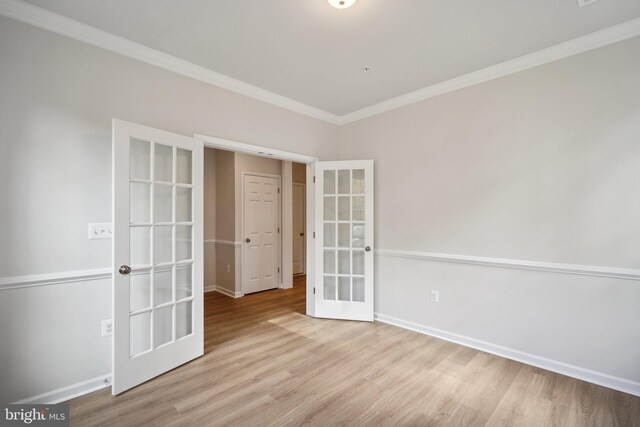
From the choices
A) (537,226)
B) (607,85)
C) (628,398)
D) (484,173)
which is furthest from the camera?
(484,173)

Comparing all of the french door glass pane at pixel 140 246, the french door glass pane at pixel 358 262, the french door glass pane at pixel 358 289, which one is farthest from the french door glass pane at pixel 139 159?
the french door glass pane at pixel 358 289

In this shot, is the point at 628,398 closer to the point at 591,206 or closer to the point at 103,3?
the point at 591,206

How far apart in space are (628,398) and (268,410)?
2.57 m

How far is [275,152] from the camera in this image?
3355 mm

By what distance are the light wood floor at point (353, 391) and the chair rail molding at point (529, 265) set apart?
2.80 feet

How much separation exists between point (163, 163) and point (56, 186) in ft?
2.32

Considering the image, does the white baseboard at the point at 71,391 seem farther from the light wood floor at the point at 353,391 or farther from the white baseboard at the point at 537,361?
the white baseboard at the point at 537,361

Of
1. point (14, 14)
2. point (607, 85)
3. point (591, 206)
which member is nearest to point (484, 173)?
point (591, 206)

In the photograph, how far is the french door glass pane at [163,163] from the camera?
93.7 inches

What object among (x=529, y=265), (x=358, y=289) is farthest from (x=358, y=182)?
(x=529, y=265)

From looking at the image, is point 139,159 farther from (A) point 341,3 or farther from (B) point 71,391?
(A) point 341,3

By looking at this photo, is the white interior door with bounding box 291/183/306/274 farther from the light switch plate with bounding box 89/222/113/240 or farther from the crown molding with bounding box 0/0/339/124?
the light switch plate with bounding box 89/222/113/240

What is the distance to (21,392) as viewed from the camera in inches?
75.0

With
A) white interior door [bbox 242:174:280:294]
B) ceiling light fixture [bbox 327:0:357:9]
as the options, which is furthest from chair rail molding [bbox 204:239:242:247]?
ceiling light fixture [bbox 327:0:357:9]
